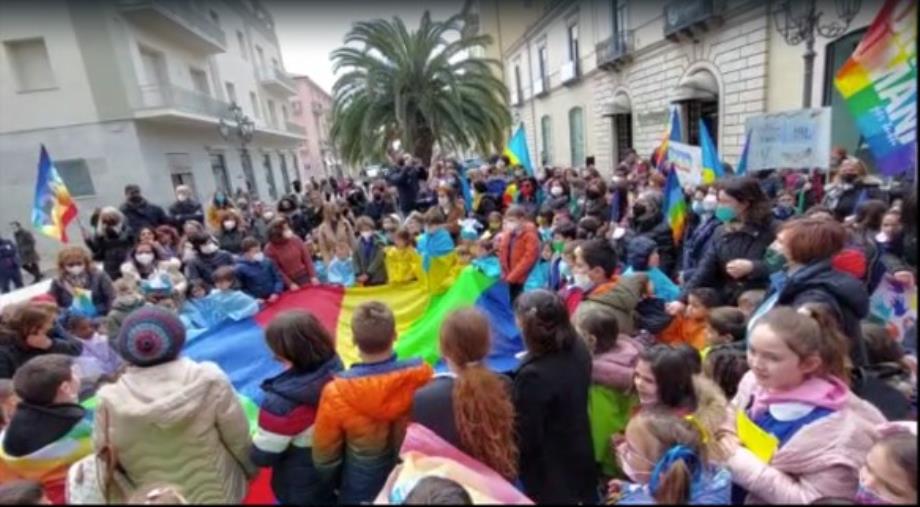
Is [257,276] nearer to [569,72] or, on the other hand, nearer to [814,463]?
[814,463]

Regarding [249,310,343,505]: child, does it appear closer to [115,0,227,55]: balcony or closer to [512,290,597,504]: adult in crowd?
[512,290,597,504]: adult in crowd

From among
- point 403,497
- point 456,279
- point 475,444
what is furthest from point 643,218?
point 403,497

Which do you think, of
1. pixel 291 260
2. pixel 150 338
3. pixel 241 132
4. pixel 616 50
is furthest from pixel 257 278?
pixel 616 50

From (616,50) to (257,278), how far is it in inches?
644

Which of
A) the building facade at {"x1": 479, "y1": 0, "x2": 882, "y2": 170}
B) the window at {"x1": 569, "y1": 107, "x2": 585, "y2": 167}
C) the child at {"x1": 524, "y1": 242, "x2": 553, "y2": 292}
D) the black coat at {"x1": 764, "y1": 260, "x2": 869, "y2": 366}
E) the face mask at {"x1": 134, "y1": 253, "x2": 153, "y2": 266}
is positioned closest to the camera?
the black coat at {"x1": 764, "y1": 260, "x2": 869, "y2": 366}

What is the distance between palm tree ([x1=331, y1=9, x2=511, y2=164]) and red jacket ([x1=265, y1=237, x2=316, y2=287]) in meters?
12.1

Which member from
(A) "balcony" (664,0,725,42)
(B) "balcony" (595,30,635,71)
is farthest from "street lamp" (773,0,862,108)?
(B) "balcony" (595,30,635,71)

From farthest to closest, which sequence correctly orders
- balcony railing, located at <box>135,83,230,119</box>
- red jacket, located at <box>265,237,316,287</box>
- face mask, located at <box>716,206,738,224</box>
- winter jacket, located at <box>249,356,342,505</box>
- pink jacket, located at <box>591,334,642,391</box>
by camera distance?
1. balcony railing, located at <box>135,83,230,119</box>
2. red jacket, located at <box>265,237,316,287</box>
3. face mask, located at <box>716,206,738,224</box>
4. pink jacket, located at <box>591,334,642,391</box>
5. winter jacket, located at <box>249,356,342,505</box>

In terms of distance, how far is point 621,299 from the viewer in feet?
9.69

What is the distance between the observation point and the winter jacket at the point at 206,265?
17.6ft

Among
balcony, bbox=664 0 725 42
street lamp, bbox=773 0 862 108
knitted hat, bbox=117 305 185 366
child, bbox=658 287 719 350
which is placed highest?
balcony, bbox=664 0 725 42

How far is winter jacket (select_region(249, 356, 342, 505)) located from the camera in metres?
1.90

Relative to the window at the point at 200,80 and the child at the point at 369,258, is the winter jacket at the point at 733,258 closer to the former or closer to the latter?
the child at the point at 369,258

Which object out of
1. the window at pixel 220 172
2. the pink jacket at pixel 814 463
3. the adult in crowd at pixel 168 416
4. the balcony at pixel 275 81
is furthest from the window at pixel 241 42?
the pink jacket at pixel 814 463
